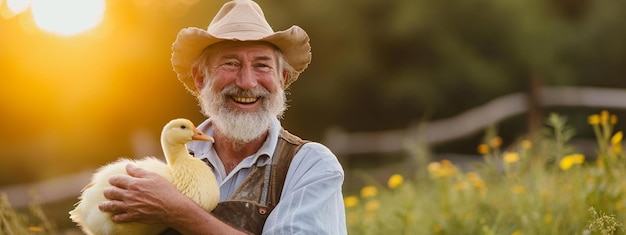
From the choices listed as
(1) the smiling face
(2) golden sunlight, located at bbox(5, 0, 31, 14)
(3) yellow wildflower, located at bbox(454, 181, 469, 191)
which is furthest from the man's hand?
(2) golden sunlight, located at bbox(5, 0, 31, 14)

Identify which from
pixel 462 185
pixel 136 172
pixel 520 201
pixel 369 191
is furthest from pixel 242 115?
pixel 369 191

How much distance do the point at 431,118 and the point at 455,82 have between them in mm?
930

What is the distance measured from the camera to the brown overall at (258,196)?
2.41 m

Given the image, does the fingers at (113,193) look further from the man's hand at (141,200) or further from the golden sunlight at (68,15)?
the golden sunlight at (68,15)

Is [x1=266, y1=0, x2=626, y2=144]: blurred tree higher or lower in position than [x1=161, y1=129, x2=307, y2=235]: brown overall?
higher

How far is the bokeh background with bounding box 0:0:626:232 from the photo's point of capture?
13.1m

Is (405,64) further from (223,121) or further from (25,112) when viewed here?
(223,121)

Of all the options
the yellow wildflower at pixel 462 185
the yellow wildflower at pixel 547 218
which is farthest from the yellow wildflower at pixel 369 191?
the yellow wildflower at pixel 547 218

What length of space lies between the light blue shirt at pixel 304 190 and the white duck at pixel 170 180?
0.64 feet

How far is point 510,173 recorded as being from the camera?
451 centimetres

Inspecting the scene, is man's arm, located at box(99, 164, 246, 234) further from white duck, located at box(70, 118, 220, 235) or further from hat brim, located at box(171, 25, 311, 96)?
hat brim, located at box(171, 25, 311, 96)

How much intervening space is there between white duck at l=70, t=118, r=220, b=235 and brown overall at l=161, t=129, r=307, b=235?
53 millimetres

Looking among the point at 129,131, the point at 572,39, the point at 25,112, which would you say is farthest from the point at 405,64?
the point at 25,112

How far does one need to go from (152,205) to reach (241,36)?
0.60 metres
